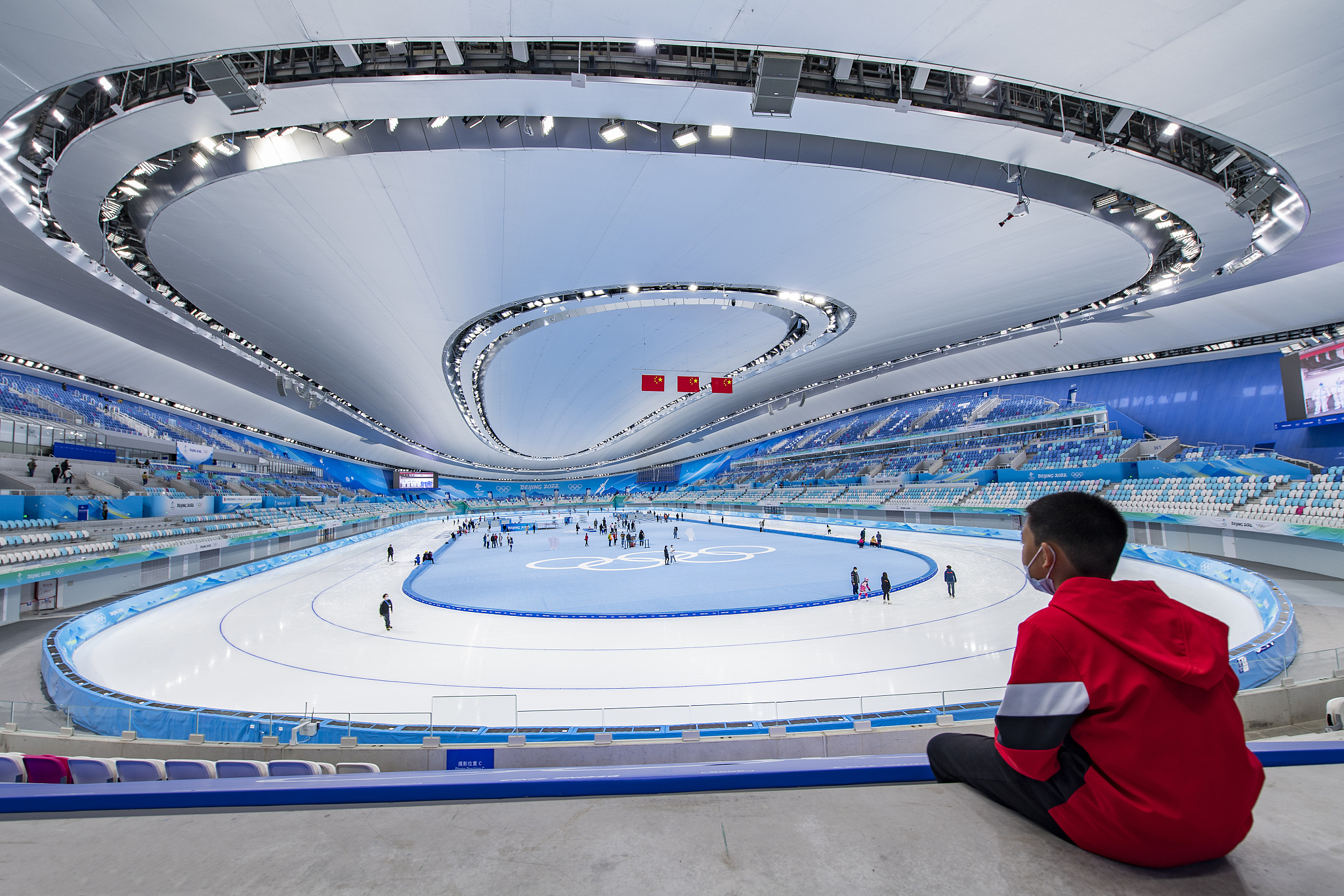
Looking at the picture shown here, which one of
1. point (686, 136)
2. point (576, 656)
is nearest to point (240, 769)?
point (576, 656)

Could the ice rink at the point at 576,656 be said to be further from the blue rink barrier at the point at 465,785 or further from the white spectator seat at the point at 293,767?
the blue rink barrier at the point at 465,785

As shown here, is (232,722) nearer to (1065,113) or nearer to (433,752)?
(433,752)

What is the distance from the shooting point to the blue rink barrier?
1921 mm

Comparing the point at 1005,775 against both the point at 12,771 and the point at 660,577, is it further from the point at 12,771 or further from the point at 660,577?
the point at 660,577

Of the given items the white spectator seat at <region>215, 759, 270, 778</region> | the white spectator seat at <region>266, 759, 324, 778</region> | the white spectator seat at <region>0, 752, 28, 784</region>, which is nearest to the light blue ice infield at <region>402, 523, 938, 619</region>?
the white spectator seat at <region>266, 759, 324, 778</region>

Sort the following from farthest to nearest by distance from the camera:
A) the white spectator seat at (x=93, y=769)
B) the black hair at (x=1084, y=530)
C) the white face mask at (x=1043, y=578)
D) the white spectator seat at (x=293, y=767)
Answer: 1. the white spectator seat at (x=293, y=767)
2. the white spectator seat at (x=93, y=769)
3. the white face mask at (x=1043, y=578)
4. the black hair at (x=1084, y=530)

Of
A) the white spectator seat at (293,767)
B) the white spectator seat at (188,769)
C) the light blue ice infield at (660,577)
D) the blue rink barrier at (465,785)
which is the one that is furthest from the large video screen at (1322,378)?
the white spectator seat at (188,769)

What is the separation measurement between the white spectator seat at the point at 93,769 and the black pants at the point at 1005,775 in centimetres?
657

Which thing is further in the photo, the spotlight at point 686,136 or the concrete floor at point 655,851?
the spotlight at point 686,136

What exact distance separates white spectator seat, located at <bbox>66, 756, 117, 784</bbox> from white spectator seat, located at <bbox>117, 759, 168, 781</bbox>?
0.16 ft

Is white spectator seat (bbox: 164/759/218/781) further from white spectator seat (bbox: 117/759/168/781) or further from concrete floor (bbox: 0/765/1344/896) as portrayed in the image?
concrete floor (bbox: 0/765/1344/896)

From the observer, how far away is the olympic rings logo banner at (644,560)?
76.3 feet

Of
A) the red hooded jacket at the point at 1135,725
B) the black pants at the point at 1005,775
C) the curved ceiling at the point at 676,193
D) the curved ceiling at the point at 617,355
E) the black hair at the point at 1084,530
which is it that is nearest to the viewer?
the red hooded jacket at the point at 1135,725

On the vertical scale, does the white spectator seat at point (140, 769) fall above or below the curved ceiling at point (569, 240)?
below
